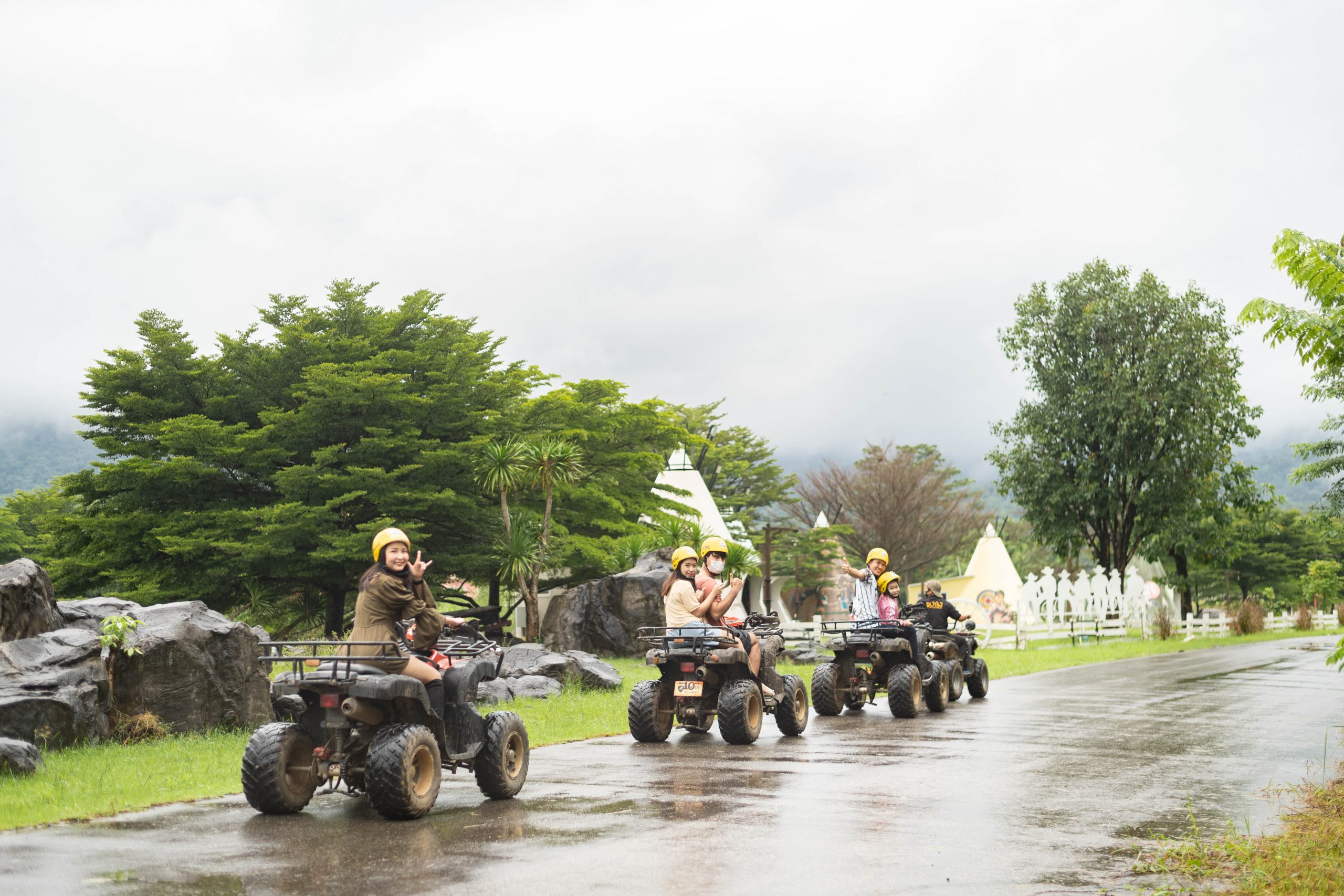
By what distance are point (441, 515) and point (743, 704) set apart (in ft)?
82.3

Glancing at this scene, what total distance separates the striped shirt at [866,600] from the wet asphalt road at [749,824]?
7.35 feet

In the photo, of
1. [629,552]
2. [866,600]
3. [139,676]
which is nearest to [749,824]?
[866,600]

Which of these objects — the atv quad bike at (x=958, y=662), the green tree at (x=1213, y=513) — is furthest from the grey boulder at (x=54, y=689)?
the green tree at (x=1213, y=513)

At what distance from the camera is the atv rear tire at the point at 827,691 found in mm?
15641

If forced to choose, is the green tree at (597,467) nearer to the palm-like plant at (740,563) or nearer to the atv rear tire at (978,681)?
the palm-like plant at (740,563)

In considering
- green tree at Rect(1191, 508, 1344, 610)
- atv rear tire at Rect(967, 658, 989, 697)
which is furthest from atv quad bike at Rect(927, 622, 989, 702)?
green tree at Rect(1191, 508, 1344, 610)

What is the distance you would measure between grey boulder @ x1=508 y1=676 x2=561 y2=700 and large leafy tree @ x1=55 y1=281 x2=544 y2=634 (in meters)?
13.6

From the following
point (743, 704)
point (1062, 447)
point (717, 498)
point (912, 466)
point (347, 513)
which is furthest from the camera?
point (912, 466)

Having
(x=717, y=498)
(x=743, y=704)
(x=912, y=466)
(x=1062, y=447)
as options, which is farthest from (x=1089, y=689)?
(x=912, y=466)

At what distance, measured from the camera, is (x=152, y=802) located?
8.80 meters

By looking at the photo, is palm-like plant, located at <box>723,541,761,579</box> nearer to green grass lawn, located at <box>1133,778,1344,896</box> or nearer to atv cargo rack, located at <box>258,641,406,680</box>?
atv cargo rack, located at <box>258,641,406,680</box>

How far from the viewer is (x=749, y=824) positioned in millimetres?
7902

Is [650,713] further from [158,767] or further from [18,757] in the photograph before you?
[18,757]

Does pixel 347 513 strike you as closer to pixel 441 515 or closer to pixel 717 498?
pixel 441 515
